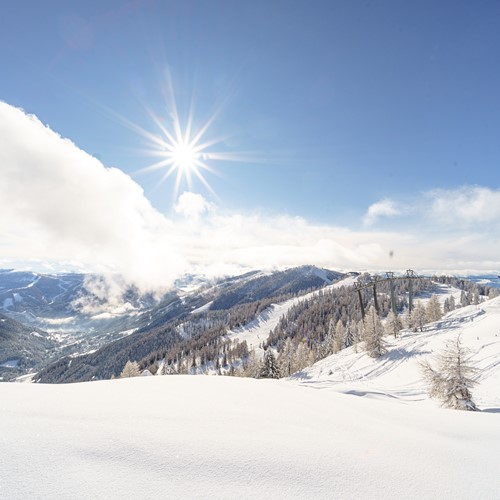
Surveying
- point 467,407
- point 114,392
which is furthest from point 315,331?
point 114,392

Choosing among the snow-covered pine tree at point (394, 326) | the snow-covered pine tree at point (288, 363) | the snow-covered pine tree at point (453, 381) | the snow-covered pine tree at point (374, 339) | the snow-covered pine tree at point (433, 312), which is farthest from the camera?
the snow-covered pine tree at point (288, 363)

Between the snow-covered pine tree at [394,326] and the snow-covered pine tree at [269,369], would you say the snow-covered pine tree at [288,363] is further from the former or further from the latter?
the snow-covered pine tree at [394,326]

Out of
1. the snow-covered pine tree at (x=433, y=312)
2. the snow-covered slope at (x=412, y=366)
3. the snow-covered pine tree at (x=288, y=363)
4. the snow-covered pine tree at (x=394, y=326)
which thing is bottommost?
the snow-covered pine tree at (x=288, y=363)

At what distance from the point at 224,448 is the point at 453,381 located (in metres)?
17.1

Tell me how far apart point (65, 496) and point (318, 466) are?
10.1 feet

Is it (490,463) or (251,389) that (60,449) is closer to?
(251,389)

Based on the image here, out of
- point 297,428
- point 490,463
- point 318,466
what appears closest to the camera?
point 318,466

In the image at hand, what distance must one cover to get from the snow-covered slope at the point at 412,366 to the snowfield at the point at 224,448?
1260 cm

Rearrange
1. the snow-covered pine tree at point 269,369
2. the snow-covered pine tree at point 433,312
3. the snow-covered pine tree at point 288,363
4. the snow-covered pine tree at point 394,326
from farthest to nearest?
the snow-covered pine tree at point 288,363 < the snow-covered pine tree at point 433,312 < the snow-covered pine tree at point 394,326 < the snow-covered pine tree at point 269,369

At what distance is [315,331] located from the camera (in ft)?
501

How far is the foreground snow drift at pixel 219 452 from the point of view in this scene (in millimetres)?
2924

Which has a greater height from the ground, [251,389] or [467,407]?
[251,389]

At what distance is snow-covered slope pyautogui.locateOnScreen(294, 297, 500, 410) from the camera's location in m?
21.4

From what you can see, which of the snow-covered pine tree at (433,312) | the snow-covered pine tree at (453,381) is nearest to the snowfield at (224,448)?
the snow-covered pine tree at (453,381)
